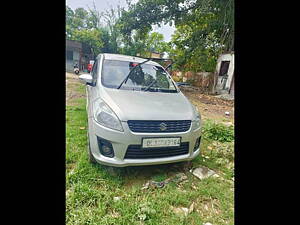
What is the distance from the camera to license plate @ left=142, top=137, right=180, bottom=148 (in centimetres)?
169

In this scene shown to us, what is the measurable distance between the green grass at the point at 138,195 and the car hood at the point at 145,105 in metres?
0.76

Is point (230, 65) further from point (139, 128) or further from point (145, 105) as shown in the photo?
point (139, 128)

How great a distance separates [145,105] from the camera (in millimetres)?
1912

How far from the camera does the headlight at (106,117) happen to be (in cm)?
167

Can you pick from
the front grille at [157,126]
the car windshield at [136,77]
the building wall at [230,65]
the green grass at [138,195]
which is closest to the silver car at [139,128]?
the front grille at [157,126]
